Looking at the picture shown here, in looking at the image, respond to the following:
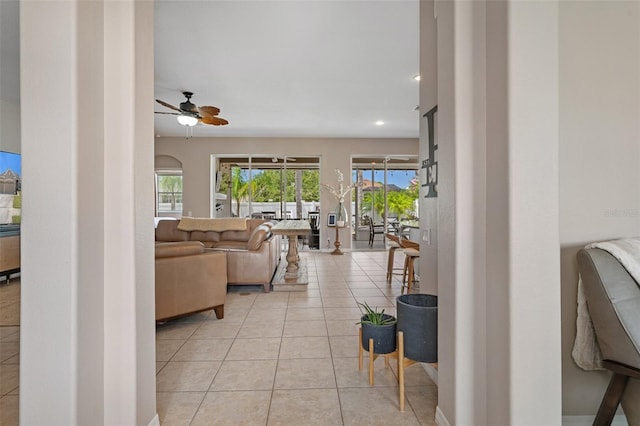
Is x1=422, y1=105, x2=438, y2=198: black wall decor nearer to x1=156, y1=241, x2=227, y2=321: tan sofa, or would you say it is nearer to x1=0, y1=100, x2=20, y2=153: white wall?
x1=156, y1=241, x2=227, y2=321: tan sofa

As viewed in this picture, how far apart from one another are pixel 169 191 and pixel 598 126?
9.25 meters

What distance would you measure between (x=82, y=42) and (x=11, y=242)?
17.4 ft

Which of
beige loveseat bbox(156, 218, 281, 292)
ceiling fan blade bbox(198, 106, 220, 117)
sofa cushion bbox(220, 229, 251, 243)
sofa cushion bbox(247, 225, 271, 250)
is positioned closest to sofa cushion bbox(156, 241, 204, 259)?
sofa cushion bbox(247, 225, 271, 250)

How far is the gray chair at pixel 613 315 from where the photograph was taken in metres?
1.24

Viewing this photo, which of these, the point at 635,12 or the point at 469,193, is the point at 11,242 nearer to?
the point at 469,193

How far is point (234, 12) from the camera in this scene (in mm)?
2945

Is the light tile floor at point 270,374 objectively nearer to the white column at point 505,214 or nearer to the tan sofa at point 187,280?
the tan sofa at point 187,280

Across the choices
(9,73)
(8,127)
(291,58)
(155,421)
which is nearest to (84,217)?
(155,421)

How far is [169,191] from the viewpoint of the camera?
8914 mm

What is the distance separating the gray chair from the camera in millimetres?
1238

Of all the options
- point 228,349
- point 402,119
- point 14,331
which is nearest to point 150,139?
point 228,349

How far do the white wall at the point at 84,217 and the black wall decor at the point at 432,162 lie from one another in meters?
1.72

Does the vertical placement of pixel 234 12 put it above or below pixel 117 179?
above

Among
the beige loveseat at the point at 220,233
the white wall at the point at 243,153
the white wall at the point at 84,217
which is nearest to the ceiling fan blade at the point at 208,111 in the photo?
the beige loveseat at the point at 220,233
